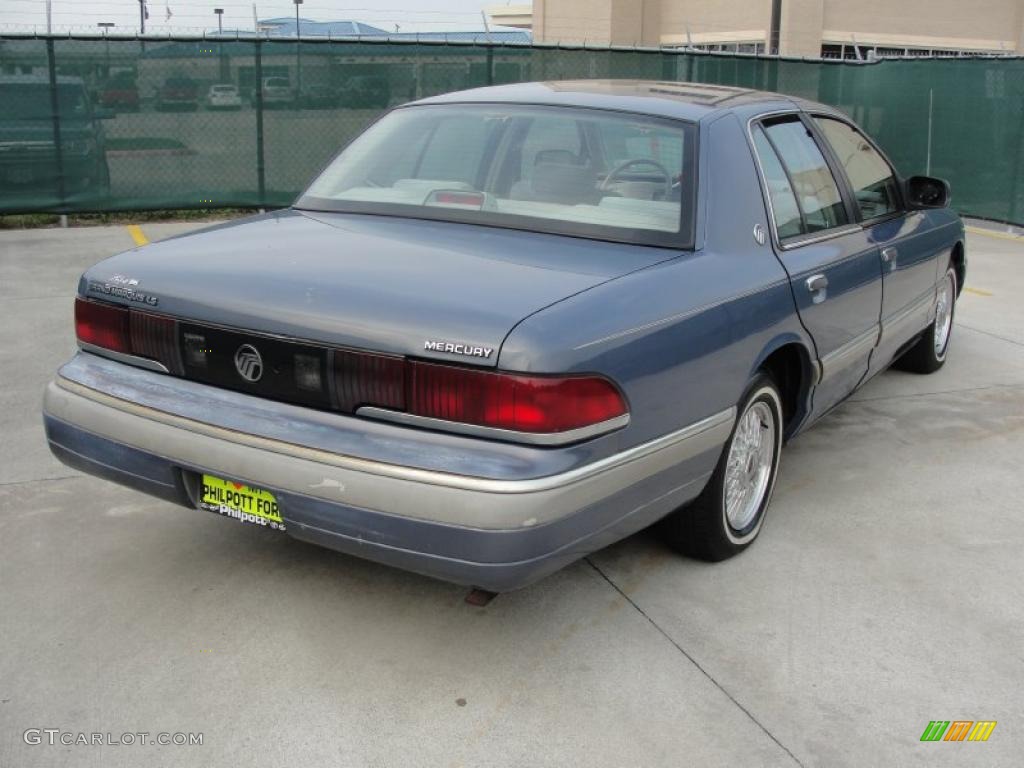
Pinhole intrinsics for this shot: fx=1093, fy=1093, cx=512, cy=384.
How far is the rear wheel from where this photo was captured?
637cm

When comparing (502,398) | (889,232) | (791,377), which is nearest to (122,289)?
(502,398)

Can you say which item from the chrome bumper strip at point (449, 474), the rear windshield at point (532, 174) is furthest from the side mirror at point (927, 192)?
the chrome bumper strip at point (449, 474)

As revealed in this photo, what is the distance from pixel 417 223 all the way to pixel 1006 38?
108 feet

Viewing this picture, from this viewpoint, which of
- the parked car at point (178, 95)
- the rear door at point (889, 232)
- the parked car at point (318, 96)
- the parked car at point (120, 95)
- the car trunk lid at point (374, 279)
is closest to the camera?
the car trunk lid at point (374, 279)

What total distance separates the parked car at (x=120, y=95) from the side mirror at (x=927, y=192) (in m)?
8.80

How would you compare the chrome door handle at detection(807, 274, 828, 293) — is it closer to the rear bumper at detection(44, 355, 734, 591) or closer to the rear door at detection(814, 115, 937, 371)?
the rear door at detection(814, 115, 937, 371)


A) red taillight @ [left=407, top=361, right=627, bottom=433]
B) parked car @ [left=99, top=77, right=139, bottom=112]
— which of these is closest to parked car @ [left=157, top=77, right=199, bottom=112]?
parked car @ [left=99, top=77, right=139, bottom=112]

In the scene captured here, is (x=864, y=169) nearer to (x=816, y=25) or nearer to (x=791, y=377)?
(x=791, y=377)

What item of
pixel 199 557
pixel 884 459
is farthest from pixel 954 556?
pixel 199 557

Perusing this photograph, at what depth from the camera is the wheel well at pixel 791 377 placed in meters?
4.05

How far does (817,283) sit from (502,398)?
1822 mm

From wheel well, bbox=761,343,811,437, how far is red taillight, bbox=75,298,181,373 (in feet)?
6.70

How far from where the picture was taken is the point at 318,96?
12.4 meters

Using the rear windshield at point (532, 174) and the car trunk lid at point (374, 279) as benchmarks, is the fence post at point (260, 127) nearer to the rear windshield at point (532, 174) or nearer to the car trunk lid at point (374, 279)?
the rear windshield at point (532, 174)
